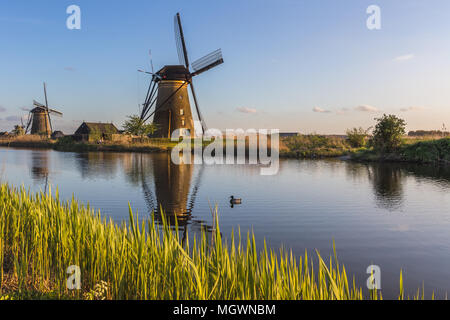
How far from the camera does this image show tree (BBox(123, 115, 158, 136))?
137 ft

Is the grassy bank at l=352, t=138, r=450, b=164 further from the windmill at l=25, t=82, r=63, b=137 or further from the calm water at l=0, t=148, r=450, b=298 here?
the windmill at l=25, t=82, r=63, b=137

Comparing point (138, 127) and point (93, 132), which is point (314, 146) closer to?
point (138, 127)

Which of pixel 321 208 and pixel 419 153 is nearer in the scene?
pixel 321 208

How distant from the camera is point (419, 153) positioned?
2712 centimetres

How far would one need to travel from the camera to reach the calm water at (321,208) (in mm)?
6387

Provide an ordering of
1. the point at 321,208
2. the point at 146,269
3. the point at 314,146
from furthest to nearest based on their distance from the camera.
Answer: the point at 314,146 < the point at 321,208 < the point at 146,269

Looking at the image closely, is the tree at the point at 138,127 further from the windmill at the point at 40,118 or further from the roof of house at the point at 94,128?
the windmill at the point at 40,118

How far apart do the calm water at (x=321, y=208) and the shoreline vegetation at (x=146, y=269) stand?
209 centimetres

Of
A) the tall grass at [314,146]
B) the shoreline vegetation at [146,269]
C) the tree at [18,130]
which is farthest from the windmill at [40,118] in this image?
the shoreline vegetation at [146,269]

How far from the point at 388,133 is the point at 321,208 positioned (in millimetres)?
20577

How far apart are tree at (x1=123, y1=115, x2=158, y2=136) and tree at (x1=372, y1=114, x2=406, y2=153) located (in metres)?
26.2

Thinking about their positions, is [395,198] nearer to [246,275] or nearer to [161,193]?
[161,193]

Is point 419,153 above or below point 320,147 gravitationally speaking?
below

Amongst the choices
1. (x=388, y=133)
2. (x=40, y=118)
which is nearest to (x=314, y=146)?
(x=388, y=133)
